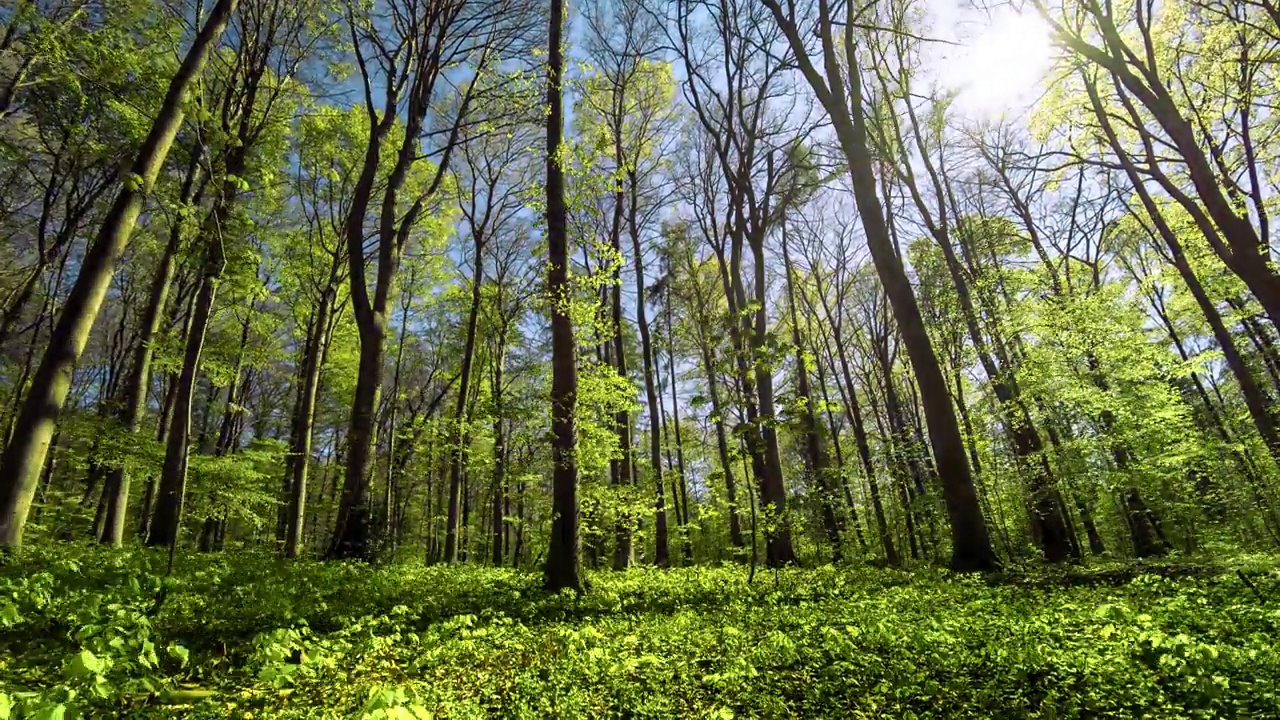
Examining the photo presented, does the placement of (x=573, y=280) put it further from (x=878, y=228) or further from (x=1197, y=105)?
(x=1197, y=105)

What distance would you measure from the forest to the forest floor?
0.04 meters

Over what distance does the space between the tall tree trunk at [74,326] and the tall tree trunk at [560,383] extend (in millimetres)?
4652

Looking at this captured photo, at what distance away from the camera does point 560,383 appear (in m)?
7.61

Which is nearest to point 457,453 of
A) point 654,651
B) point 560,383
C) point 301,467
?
point 301,467

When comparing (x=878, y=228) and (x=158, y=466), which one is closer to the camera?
(x=878, y=228)

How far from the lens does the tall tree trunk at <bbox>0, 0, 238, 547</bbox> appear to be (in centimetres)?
557

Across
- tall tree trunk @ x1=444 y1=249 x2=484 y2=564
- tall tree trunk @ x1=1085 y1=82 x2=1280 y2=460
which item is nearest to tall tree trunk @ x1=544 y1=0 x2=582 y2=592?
tall tree trunk @ x1=444 y1=249 x2=484 y2=564

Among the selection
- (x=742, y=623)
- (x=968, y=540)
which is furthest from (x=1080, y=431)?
(x=742, y=623)

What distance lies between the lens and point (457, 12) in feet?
39.7

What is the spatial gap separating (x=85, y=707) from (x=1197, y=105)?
2019 cm

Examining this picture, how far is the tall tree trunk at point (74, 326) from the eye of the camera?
557 cm

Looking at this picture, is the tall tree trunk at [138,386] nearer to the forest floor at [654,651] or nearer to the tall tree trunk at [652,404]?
the forest floor at [654,651]

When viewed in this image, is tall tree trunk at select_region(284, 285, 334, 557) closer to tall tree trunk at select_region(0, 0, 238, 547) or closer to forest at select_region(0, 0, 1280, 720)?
forest at select_region(0, 0, 1280, 720)

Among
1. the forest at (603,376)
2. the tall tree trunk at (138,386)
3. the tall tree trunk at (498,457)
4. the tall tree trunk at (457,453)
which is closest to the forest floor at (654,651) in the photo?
the forest at (603,376)
